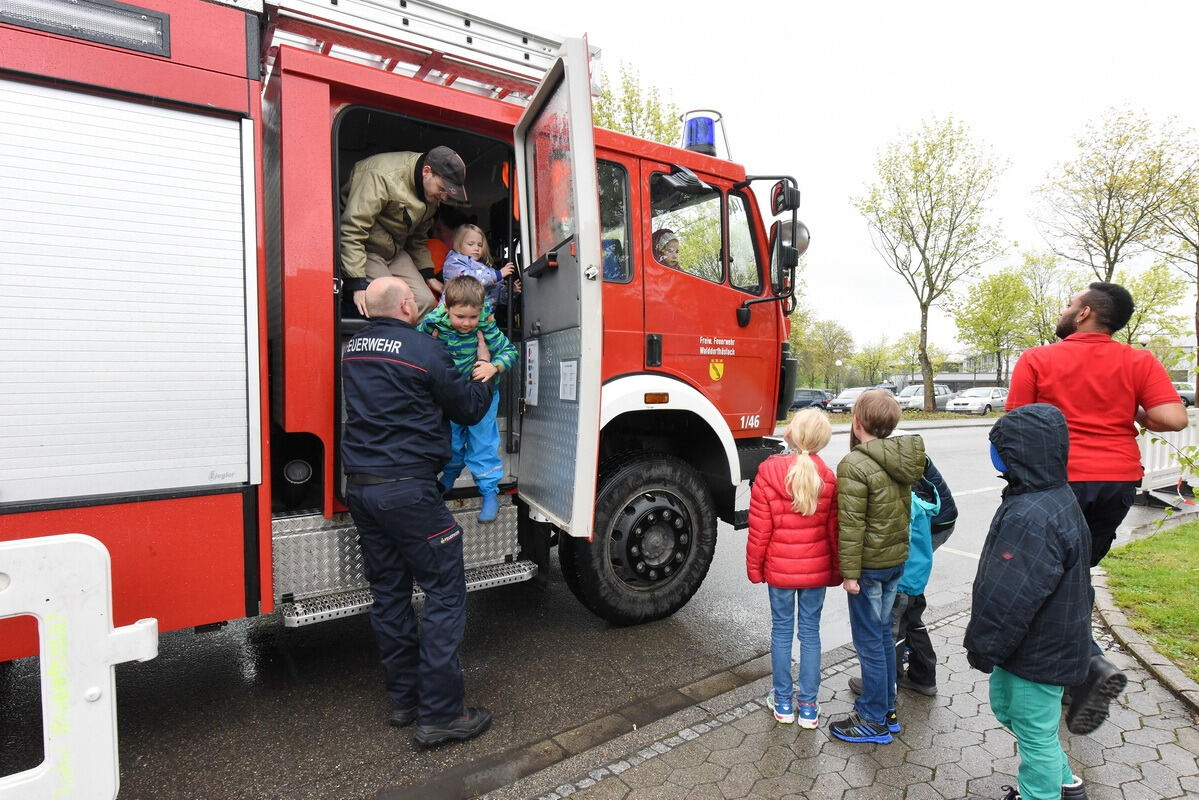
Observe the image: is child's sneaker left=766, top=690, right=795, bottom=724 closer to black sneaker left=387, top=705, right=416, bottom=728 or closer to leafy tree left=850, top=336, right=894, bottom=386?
black sneaker left=387, top=705, right=416, bottom=728

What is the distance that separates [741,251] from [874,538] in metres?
2.24

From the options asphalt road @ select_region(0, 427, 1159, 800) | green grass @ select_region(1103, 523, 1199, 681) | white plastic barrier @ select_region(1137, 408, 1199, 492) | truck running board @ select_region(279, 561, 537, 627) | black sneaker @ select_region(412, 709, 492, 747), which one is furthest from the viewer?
white plastic barrier @ select_region(1137, 408, 1199, 492)

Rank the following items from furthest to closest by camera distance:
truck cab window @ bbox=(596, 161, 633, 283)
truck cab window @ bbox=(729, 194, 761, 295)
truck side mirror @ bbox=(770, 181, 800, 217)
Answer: truck cab window @ bbox=(729, 194, 761, 295) → truck side mirror @ bbox=(770, 181, 800, 217) → truck cab window @ bbox=(596, 161, 633, 283)

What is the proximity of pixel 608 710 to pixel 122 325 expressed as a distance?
2504 mm

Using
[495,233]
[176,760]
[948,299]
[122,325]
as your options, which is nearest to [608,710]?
[176,760]

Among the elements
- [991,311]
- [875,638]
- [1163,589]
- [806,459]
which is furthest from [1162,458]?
[991,311]

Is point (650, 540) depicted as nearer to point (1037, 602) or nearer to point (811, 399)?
point (1037, 602)

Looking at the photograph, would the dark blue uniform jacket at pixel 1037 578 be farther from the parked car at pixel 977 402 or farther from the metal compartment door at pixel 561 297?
the parked car at pixel 977 402

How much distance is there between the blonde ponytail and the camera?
2.74 metres

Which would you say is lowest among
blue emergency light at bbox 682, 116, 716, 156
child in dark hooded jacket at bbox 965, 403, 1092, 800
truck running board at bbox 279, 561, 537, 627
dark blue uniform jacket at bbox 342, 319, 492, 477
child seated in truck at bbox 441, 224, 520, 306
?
truck running board at bbox 279, 561, 537, 627

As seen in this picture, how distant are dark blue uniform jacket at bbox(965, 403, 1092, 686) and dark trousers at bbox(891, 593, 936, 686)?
902 mm

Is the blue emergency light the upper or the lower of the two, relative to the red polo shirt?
upper

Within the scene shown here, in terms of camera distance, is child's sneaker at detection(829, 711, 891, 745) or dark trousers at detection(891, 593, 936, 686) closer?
child's sneaker at detection(829, 711, 891, 745)

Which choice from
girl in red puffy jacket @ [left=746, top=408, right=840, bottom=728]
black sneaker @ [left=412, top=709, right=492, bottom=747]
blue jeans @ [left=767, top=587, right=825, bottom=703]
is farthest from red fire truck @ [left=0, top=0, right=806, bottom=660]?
blue jeans @ [left=767, top=587, right=825, bottom=703]
